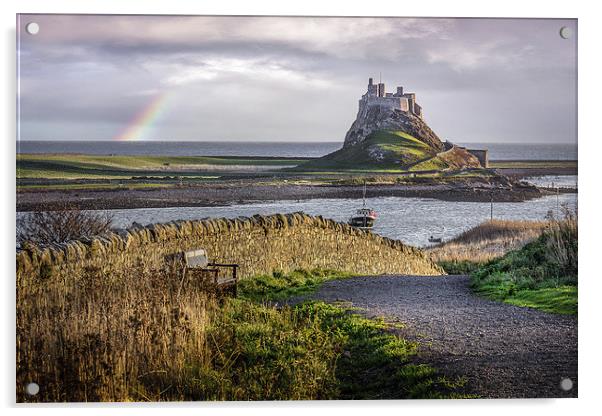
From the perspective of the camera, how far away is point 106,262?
25.5ft

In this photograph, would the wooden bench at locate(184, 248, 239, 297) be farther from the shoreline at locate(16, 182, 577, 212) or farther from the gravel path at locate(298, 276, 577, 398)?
the gravel path at locate(298, 276, 577, 398)

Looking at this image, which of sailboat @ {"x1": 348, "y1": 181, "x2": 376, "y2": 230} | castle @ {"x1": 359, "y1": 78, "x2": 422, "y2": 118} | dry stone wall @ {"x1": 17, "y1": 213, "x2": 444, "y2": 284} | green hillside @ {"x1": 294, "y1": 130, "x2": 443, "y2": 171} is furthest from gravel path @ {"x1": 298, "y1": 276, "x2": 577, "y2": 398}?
castle @ {"x1": 359, "y1": 78, "x2": 422, "y2": 118}

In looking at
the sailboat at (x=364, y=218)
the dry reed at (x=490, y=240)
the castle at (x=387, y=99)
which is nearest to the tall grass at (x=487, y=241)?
the dry reed at (x=490, y=240)

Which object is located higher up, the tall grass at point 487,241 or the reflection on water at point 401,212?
the reflection on water at point 401,212

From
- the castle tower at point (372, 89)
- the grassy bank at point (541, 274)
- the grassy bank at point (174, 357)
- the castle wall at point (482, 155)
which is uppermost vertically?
the castle tower at point (372, 89)

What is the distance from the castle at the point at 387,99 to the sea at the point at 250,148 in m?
0.51

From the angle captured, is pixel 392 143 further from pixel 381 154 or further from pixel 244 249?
pixel 244 249

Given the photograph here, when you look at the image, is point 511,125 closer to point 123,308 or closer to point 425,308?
point 425,308

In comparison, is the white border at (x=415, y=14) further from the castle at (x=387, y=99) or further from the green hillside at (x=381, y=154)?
the green hillside at (x=381, y=154)

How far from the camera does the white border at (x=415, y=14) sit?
6.60m

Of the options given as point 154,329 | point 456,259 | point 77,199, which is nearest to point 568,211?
point 456,259

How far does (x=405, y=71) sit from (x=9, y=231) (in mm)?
3722

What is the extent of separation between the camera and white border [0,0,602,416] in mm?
6602

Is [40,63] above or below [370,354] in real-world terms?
above
